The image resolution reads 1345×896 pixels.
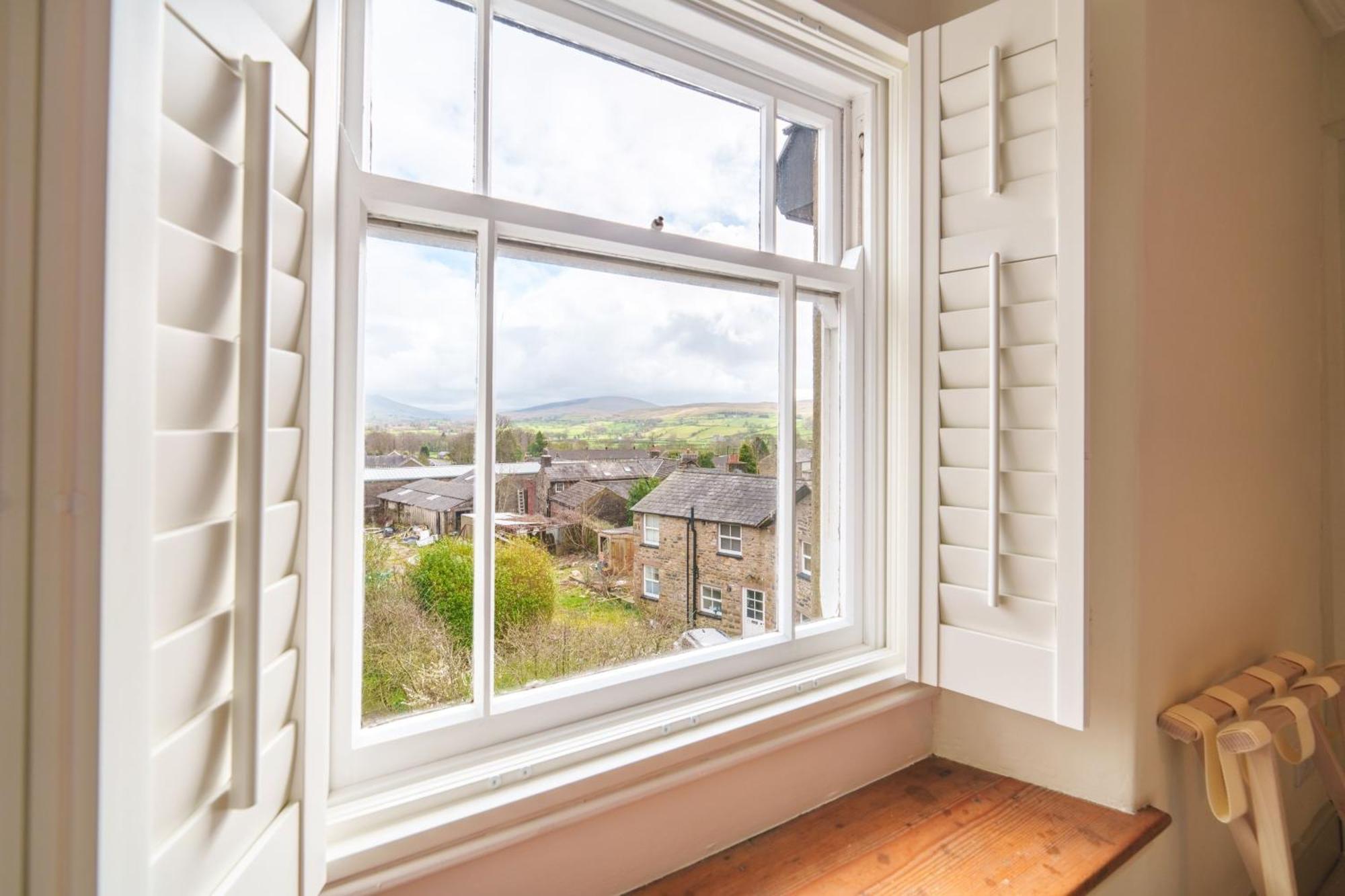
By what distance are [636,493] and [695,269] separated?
393mm

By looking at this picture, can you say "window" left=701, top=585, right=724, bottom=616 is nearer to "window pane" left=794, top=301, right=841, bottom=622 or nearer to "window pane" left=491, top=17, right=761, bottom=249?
"window pane" left=794, top=301, right=841, bottom=622

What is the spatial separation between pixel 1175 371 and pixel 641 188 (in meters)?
0.98

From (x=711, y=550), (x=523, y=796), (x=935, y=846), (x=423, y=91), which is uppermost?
(x=423, y=91)

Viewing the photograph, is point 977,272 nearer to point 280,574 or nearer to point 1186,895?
point 280,574

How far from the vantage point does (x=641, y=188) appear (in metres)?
1.07

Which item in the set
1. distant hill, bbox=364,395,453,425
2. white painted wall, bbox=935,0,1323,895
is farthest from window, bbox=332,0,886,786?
white painted wall, bbox=935,0,1323,895

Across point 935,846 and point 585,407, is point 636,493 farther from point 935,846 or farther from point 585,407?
point 935,846

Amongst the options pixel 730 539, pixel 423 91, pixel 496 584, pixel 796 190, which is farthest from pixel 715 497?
pixel 423 91

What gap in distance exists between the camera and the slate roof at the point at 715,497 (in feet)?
3.65

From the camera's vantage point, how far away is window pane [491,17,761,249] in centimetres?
95

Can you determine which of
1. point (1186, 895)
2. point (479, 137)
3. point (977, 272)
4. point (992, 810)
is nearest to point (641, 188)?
point (479, 137)

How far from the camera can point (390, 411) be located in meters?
0.86

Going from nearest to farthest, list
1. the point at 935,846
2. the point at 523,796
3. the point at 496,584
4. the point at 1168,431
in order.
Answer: the point at 523,796
the point at 496,584
the point at 935,846
the point at 1168,431

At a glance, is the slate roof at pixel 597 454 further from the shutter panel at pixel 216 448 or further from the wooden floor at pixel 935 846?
the wooden floor at pixel 935 846
